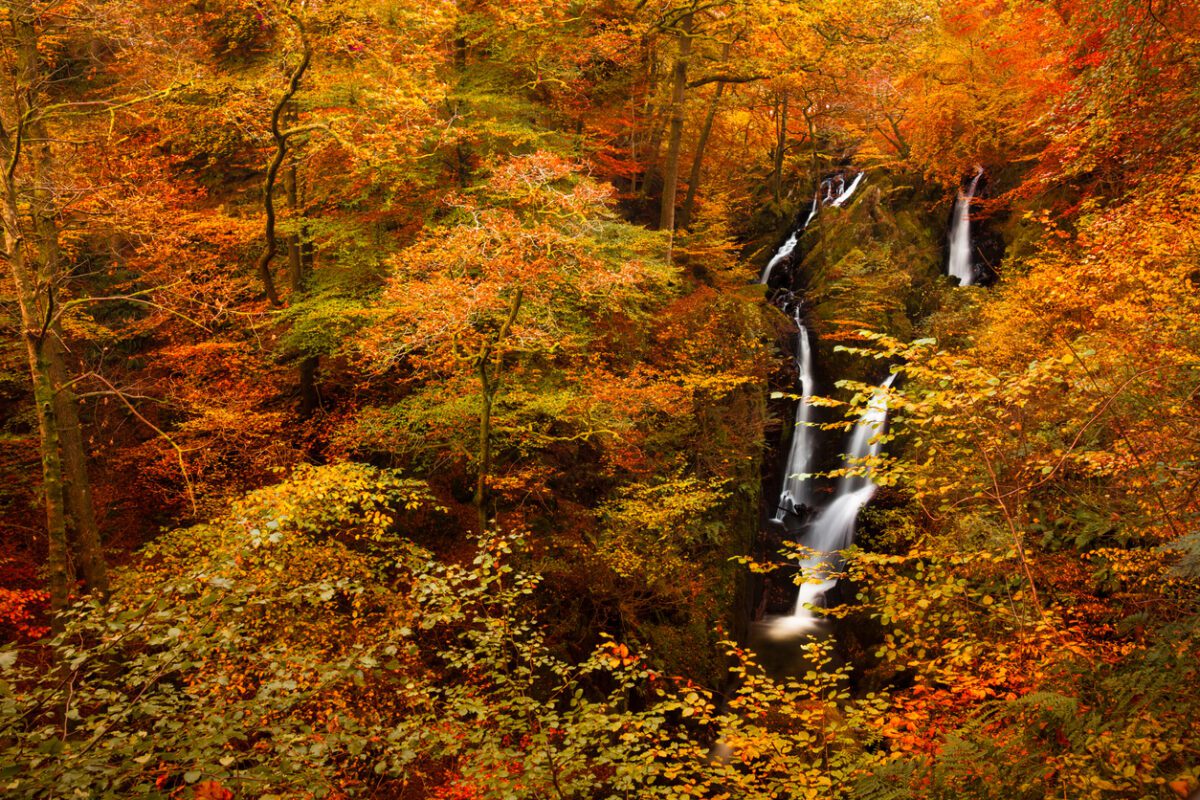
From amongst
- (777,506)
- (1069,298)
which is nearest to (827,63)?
(1069,298)

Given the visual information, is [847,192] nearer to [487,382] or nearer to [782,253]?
[782,253]

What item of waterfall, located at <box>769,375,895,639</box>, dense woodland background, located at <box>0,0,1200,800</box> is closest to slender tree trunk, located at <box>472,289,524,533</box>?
dense woodland background, located at <box>0,0,1200,800</box>

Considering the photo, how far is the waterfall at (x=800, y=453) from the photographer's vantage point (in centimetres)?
1581

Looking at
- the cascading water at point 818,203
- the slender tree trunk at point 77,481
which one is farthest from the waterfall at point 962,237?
the slender tree trunk at point 77,481

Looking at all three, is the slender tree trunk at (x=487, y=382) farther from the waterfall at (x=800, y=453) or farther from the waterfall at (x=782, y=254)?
the waterfall at (x=782, y=254)

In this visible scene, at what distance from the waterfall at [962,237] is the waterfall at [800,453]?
17.7 ft

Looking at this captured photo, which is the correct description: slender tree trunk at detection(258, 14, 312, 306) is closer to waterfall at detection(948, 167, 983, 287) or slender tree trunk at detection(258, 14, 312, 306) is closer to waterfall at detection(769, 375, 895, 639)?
waterfall at detection(769, 375, 895, 639)

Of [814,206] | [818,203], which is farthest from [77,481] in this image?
[818,203]

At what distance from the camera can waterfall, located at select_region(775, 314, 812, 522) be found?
51.9 feet

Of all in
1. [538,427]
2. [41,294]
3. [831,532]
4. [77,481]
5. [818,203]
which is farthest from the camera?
[818,203]

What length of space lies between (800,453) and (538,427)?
8.83 metres

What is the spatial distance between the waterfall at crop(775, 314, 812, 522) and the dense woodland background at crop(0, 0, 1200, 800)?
43 cm

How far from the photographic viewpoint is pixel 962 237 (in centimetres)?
1941

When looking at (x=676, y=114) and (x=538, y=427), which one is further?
(x=676, y=114)
